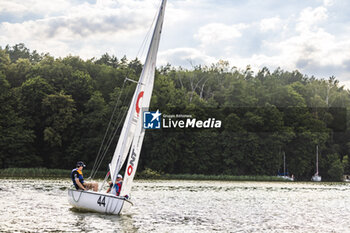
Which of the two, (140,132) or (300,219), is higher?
(140,132)

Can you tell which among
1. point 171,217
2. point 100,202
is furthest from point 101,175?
point 100,202

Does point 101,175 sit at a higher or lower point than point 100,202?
higher

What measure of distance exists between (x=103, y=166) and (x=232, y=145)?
1994 cm

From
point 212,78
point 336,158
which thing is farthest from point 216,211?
point 212,78

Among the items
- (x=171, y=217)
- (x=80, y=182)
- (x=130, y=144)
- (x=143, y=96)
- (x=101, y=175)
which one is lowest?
(x=171, y=217)

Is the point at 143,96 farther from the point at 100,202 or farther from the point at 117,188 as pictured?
the point at 100,202

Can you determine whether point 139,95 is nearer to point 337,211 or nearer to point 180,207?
point 180,207

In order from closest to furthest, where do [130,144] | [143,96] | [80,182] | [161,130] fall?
[130,144] < [143,96] < [80,182] < [161,130]

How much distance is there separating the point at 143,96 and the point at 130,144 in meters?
1.97

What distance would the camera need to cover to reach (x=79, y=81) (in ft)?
248

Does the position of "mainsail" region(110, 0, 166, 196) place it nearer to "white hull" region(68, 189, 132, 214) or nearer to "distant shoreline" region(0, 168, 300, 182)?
"white hull" region(68, 189, 132, 214)

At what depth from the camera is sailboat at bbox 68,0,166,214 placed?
65.4ft

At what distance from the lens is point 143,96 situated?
20.3 meters

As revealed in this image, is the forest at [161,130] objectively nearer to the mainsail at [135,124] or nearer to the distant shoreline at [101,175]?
the distant shoreline at [101,175]
